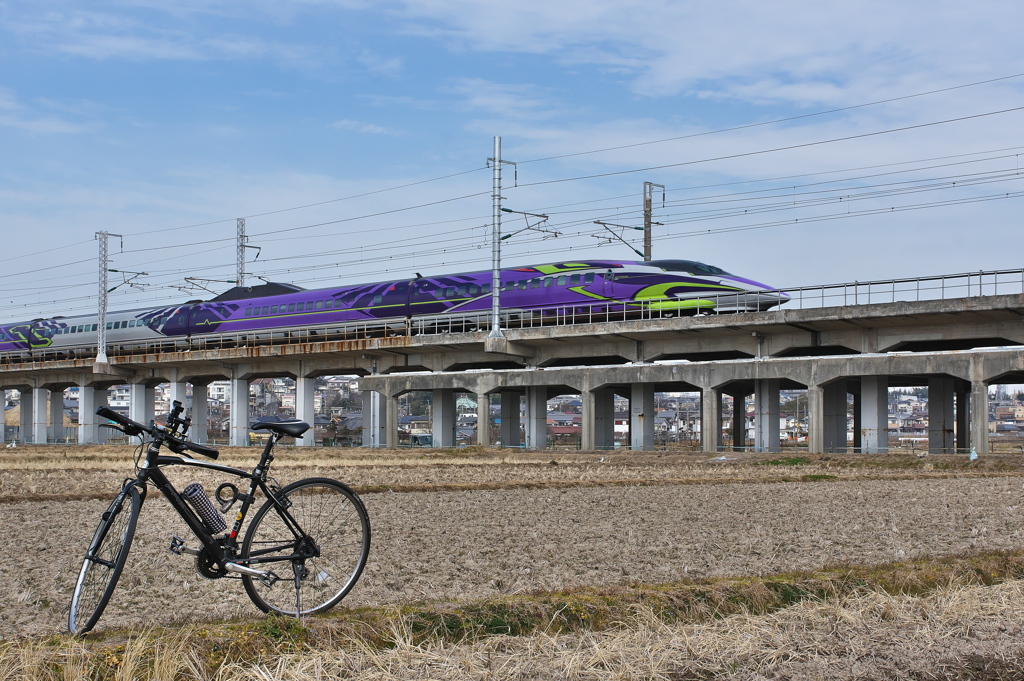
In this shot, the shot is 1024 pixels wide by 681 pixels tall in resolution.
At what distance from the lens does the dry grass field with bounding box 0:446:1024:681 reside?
5500 mm


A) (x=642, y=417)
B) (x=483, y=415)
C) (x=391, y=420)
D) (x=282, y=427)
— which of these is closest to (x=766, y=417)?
(x=642, y=417)

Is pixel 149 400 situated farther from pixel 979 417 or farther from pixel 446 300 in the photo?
pixel 979 417

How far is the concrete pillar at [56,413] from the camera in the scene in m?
86.9

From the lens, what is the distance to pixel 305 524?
6.97 meters

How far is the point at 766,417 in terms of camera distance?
45281mm

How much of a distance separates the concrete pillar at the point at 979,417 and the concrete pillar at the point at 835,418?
35.1 feet

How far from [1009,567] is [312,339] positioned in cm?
5462

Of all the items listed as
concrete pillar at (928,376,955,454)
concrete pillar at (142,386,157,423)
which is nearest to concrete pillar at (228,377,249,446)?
concrete pillar at (142,386,157,423)

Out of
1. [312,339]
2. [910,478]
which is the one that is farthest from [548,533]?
[312,339]

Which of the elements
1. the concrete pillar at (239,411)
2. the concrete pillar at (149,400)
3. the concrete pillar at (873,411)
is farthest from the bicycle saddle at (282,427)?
the concrete pillar at (149,400)

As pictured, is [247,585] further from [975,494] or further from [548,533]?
[975,494]

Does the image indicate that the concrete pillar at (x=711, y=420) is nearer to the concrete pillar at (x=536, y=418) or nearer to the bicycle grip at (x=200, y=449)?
the concrete pillar at (x=536, y=418)

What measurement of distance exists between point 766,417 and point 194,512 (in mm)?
41244

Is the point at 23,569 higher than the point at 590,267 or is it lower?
lower
